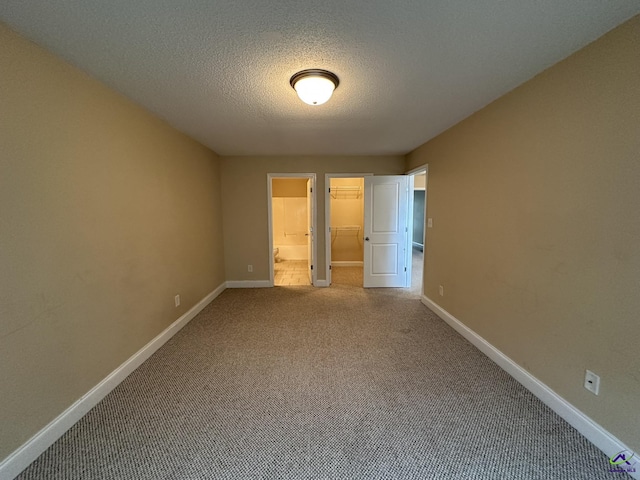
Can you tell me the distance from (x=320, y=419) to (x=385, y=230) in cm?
313

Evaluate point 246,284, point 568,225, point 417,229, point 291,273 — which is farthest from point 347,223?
point 568,225

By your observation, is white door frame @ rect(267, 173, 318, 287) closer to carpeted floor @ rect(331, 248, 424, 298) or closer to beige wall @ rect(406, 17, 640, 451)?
carpeted floor @ rect(331, 248, 424, 298)

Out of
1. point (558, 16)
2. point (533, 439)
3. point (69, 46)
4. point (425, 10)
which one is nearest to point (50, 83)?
point (69, 46)

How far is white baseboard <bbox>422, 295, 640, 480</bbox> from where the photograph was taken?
1.30 metres

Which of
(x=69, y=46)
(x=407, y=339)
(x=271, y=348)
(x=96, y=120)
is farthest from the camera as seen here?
(x=407, y=339)

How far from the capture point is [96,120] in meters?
1.72

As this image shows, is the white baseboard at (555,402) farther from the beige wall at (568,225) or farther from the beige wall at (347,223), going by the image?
the beige wall at (347,223)

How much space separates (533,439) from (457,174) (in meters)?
2.27

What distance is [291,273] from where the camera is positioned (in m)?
5.44

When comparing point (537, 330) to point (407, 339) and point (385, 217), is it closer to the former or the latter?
point (407, 339)

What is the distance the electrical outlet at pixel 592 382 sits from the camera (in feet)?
4.49

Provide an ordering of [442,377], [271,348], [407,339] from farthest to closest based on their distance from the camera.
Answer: [407,339] → [271,348] → [442,377]

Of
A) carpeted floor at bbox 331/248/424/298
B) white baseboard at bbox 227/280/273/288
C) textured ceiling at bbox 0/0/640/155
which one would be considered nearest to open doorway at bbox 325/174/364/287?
carpeted floor at bbox 331/248/424/298

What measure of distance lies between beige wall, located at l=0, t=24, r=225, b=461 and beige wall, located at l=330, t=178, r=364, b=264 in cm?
410
